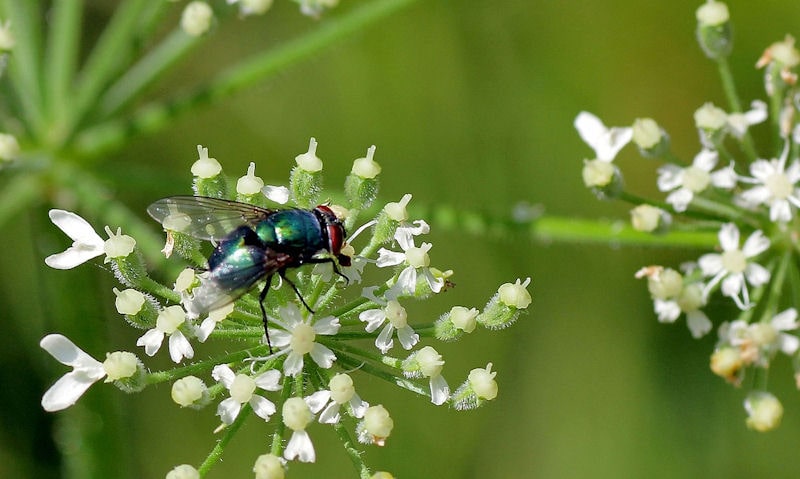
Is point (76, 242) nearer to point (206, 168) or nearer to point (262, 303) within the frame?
point (206, 168)

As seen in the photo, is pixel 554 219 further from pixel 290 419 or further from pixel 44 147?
pixel 44 147

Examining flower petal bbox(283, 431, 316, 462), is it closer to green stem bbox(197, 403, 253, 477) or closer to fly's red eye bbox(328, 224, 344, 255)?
green stem bbox(197, 403, 253, 477)

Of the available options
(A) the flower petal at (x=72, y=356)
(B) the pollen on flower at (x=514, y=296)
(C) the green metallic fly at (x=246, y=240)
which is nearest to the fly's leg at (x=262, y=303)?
(C) the green metallic fly at (x=246, y=240)

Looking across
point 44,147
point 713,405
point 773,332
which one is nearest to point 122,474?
point 44,147

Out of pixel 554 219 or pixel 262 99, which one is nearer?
pixel 554 219

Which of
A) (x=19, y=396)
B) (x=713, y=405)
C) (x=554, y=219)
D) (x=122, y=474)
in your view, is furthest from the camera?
(x=713, y=405)
